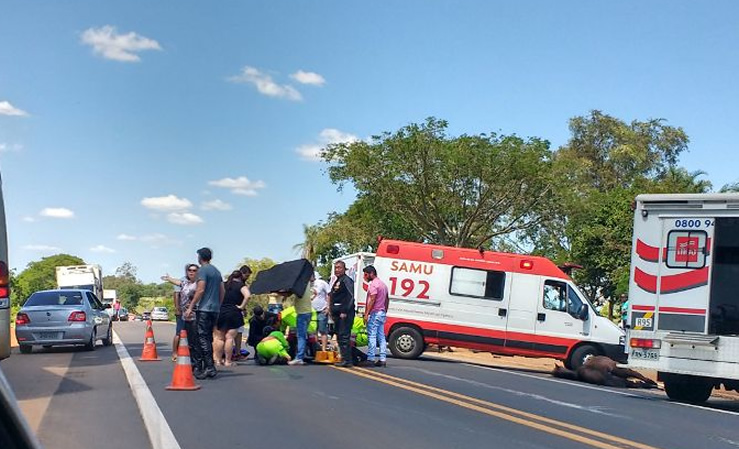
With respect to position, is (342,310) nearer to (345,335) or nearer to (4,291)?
(345,335)

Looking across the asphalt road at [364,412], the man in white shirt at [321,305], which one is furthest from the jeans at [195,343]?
the man in white shirt at [321,305]

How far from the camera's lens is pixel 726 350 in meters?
12.1

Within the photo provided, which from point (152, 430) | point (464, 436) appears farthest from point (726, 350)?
point (152, 430)

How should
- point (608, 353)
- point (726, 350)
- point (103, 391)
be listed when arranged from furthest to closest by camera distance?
point (608, 353) → point (726, 350) → point (103, 391)

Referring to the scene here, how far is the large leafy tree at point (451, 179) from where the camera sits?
33.6m

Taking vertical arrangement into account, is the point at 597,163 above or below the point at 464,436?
above

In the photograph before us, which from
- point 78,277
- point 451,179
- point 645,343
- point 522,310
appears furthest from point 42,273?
→ point 645,343

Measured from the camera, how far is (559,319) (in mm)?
18344

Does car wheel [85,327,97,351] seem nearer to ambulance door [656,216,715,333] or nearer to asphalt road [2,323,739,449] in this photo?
asphalt road [2,323,739,449]

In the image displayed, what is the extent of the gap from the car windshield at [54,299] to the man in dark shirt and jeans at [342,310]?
7.30m

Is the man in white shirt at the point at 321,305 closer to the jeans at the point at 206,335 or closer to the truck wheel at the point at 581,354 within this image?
the jeans at the point at 206,335

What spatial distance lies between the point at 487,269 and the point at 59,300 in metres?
10.0

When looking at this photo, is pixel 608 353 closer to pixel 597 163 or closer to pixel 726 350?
pixel 726 350

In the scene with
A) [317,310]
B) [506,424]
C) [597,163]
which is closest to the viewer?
[506,424]
